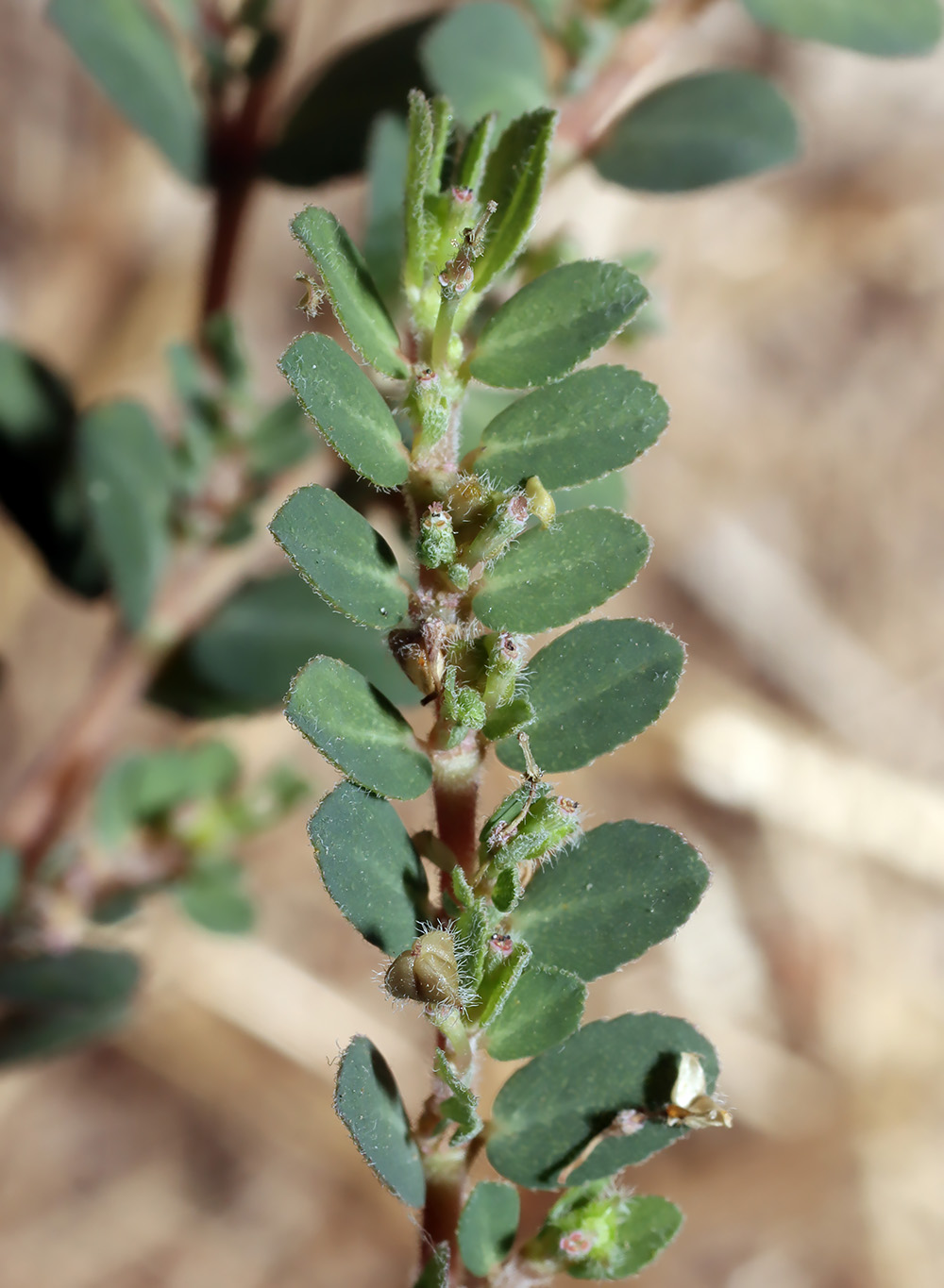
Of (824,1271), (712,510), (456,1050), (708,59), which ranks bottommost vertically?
(824,1271)

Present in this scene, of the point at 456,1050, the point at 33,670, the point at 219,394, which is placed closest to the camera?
the point at 456,1050

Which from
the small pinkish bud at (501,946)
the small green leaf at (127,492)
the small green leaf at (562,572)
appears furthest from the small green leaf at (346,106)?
the small pinkish bud at (501,946)

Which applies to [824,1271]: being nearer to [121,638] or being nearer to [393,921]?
[121,638]

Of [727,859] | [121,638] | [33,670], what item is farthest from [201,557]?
[727,859]

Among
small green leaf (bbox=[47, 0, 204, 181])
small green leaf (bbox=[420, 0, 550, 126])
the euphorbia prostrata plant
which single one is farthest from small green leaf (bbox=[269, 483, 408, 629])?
small green leaf (bbox=[47, 0, 204, 181])

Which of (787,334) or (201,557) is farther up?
(201,557)

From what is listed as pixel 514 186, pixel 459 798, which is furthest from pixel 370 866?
pixel 514 186

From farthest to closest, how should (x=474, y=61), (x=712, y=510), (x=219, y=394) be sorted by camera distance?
1. (x=712, y=510)
2. (x=219, y=394)
3. (x=474, y=61)

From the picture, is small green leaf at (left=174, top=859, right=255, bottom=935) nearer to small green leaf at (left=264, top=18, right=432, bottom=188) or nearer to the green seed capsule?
small green leaf at (left=264, top=18, right=432, bottom=188)

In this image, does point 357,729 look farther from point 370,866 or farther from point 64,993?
point 64,993
